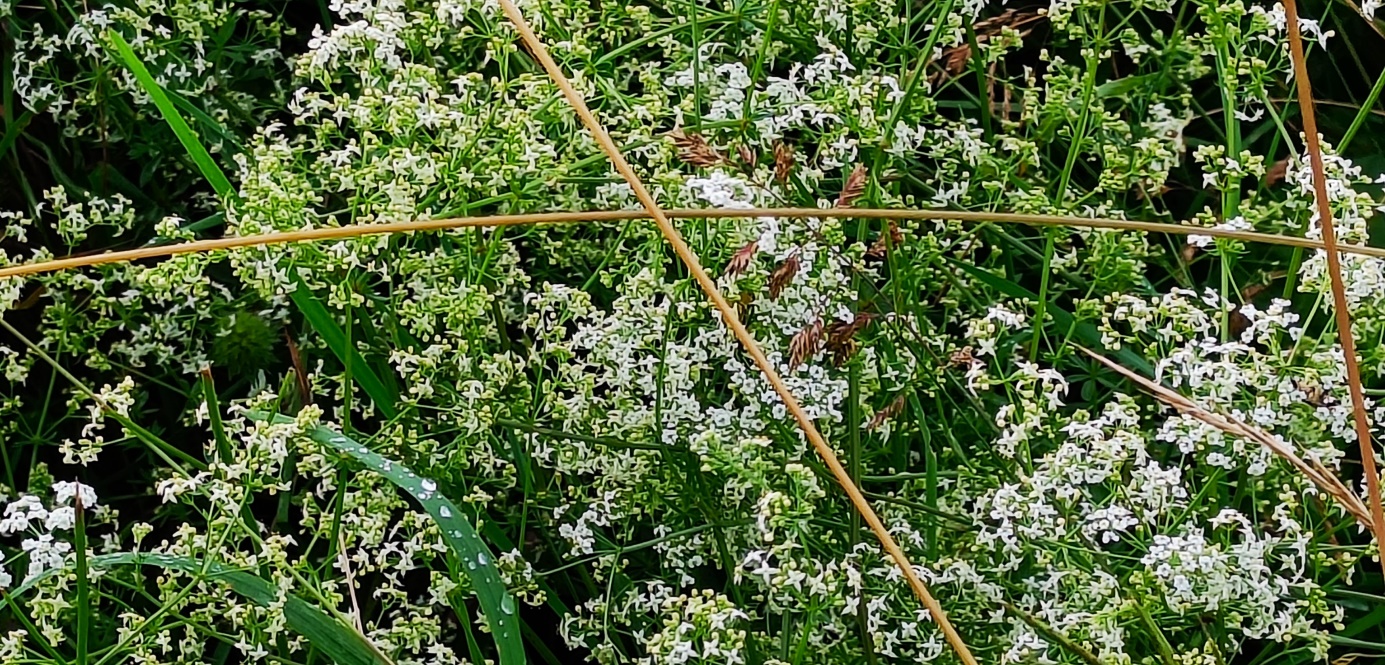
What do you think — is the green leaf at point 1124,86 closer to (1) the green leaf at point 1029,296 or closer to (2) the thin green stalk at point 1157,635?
(1) the green leaf at point 1029,296

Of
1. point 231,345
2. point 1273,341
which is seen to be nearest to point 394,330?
point 231,345

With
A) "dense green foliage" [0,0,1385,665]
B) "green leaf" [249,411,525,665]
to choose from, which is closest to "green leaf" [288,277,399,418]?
"dense green foliage" [0,0,1385,665]

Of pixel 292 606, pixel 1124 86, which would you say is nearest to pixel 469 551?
pixel 292 606

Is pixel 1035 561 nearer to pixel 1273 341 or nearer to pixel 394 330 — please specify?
pixel 1273 341

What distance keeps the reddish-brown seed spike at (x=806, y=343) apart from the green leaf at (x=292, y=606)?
37 centimetres

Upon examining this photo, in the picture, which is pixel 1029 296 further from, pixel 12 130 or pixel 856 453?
pixel 12 130

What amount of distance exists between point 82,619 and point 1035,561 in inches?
25.8

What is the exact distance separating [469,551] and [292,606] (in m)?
0.13

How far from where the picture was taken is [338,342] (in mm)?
1234

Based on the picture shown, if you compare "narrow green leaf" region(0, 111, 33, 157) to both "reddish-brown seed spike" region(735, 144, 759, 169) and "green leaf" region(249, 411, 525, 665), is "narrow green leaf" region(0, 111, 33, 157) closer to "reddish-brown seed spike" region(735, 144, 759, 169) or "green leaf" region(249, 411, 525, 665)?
"green leaf" region(249, 411, 525, 665)

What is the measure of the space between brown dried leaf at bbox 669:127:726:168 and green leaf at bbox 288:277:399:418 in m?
0.31

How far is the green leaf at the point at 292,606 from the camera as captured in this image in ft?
3.48

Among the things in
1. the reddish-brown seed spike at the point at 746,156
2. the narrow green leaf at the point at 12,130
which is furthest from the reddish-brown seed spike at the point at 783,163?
the narrow green leaf at the point at 12,130

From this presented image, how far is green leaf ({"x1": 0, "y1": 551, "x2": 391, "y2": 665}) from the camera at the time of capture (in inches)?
41.7
